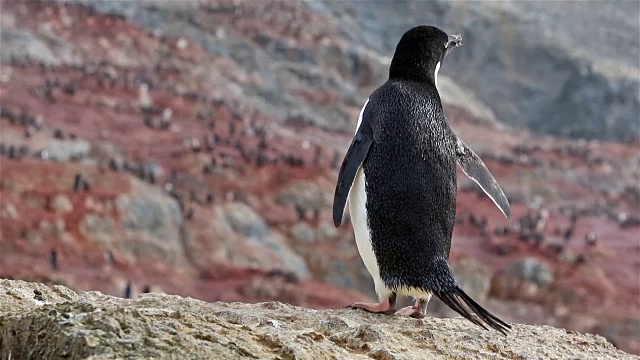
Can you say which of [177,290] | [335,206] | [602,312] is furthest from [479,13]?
[335,206]

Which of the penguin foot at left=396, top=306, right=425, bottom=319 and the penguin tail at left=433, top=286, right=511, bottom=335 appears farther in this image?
the penguin foot at left=396, top=306, right=425, bottom=319

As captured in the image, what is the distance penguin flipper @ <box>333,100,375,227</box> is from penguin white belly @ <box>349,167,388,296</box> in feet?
0.32

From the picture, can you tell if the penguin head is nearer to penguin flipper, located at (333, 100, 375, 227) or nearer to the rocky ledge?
penguin flipper, located at (333, 100, 375, 227)

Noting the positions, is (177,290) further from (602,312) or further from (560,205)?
(560,205)

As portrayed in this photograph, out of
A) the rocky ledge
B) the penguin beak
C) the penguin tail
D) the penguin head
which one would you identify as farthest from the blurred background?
the penguin tail

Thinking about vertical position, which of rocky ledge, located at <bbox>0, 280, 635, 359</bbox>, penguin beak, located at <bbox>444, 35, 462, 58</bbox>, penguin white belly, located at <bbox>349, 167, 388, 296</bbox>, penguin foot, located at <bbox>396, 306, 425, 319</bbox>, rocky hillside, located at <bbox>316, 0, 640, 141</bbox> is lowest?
rocky ledge, located at <bbox>0, 280, 635, 359</bbox>

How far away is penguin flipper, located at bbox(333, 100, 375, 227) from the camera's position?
17.9ft

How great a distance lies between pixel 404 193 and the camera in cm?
531

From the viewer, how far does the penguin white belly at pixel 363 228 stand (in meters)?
5.47

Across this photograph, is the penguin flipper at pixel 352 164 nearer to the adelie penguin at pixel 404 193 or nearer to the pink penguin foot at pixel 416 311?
the adelie penguin at pixel 404 193

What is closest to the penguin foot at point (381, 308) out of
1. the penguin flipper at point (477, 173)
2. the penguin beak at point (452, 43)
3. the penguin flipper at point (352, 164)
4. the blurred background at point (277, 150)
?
the penguin flipper at point (352, 164)

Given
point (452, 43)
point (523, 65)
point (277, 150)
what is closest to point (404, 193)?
Result: point (452, 43)

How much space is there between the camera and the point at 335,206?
549 centimetres

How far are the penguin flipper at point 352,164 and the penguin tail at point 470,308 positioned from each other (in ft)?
2.67
